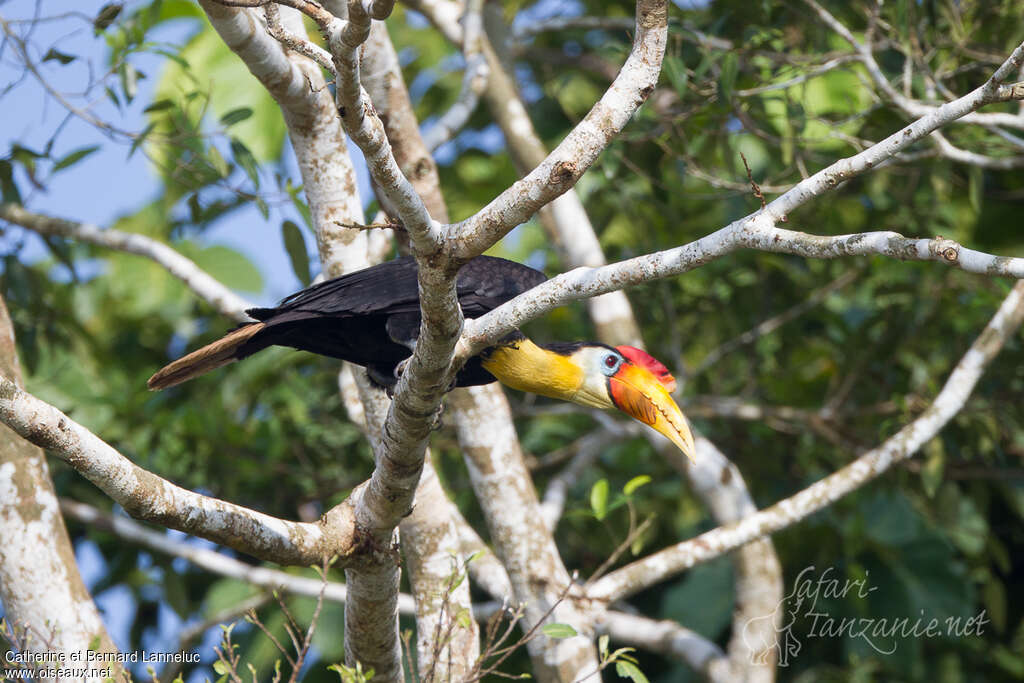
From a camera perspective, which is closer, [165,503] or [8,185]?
[165,503]

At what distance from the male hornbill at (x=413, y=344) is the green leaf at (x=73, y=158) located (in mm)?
1249

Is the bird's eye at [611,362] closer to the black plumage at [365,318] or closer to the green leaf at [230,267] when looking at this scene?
the black plumage at [365,318]

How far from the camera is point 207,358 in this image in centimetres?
308

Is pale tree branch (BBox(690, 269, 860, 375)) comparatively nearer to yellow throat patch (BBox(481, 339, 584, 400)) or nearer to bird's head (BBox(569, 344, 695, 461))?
bird's head (BBox(569, 344, 695, 461))

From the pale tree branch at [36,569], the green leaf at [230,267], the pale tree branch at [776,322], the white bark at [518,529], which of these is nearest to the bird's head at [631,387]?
the white bark at [518,529]

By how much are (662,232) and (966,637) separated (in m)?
2.30

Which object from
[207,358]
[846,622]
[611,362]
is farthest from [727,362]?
[207,358]

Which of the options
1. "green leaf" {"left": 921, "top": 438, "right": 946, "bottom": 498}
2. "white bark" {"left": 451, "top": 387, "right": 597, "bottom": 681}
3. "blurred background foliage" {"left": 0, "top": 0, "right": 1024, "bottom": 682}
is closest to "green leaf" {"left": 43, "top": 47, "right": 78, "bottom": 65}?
"blurred background foliage" {"left": 0, "top": 0, "right": 1024, "bottom": 682}

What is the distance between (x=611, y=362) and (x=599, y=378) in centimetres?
7

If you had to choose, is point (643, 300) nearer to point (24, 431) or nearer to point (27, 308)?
point (27, 308)

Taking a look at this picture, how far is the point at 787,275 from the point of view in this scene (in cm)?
494

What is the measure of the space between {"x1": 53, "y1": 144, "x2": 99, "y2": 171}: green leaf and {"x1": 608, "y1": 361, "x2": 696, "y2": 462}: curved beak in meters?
2.17

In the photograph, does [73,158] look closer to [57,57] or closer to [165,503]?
[57,57]

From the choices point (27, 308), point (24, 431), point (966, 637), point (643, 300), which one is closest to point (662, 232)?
point (643, 300)
